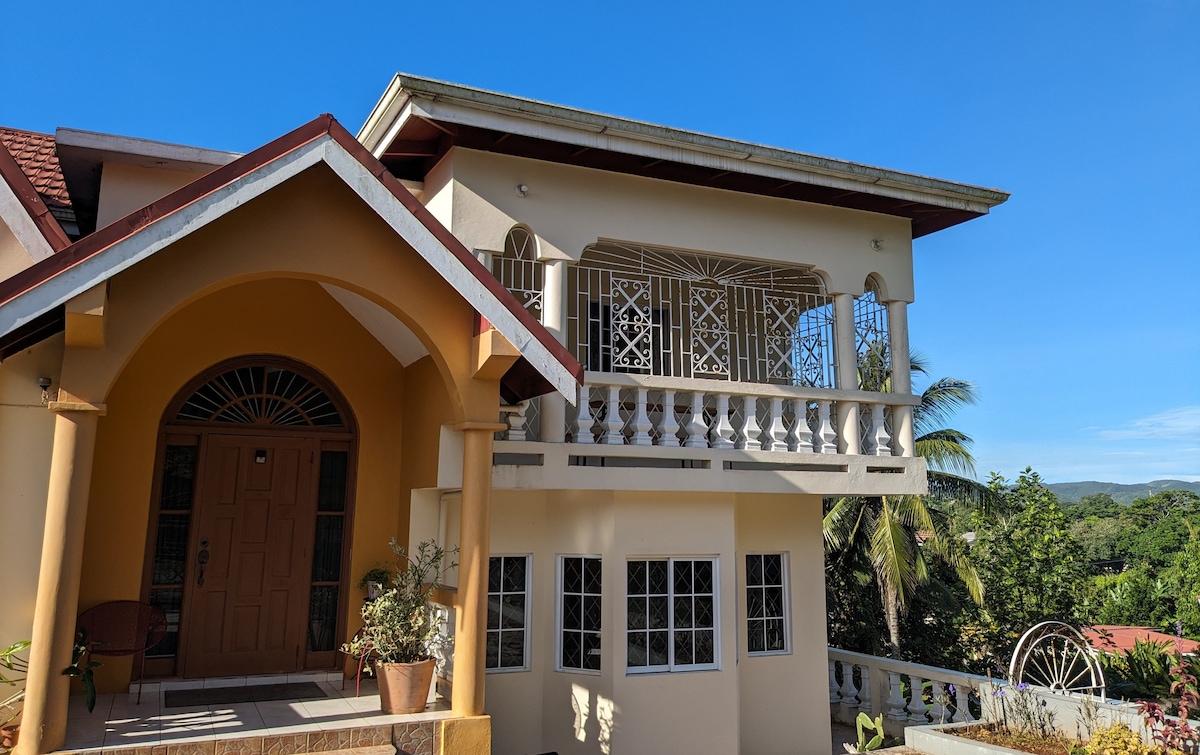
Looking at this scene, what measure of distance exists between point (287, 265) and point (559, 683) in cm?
502

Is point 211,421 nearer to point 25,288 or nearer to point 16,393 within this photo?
point 16,393

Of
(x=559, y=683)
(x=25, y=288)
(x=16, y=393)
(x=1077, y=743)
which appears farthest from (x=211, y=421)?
(x=1077, y=743)

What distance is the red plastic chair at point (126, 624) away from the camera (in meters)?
7.37

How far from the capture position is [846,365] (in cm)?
989

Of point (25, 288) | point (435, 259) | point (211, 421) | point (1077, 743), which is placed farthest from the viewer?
point (211, 421)

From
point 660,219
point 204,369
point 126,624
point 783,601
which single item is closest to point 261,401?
point 204,369

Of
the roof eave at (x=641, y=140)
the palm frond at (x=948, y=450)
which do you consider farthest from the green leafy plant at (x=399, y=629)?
the palm frond at (x=948, y=450)

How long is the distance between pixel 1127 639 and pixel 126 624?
876 inches

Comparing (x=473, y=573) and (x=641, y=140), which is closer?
(x=473, y=573)

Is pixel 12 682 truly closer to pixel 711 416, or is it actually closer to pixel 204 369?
pixel 204 369

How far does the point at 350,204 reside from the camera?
6535 mm

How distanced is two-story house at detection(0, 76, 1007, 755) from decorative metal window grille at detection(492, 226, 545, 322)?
2.1 inches

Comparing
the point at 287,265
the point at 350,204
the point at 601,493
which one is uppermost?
the point at 350,204

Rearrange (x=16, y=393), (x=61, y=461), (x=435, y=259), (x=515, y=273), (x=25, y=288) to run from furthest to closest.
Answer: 1. (x=515, y=273)
2. (x=16, y=393)
3. (x=435, y=259)
4. (x=61, y=461)
5. (x=25, y=288)
